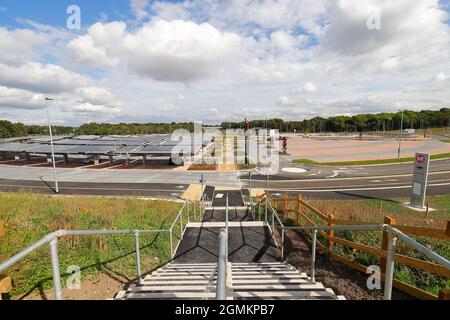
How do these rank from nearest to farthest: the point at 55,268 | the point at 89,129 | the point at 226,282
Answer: the point at 55,268 < the point at 226,282 < the point at 89,129

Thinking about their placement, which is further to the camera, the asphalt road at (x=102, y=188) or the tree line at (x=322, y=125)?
the tree line at (x=322, y=125)

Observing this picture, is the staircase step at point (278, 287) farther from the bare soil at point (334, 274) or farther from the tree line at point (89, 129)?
the tree line at point (89, 129)

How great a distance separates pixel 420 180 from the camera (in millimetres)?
18344

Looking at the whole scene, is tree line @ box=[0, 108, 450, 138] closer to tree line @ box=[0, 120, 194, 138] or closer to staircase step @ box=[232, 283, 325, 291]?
tree line @ box=[0, 120, 194, 138]

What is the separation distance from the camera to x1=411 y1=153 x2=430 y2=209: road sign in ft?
59.3

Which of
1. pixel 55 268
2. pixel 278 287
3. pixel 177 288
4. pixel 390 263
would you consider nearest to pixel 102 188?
pixel 177 288

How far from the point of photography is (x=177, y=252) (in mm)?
8508

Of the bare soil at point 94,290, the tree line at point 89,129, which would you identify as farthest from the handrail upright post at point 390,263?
the tree line at point 89,129

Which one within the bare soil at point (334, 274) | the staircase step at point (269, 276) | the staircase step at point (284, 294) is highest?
the staircase step at point (284, 294)

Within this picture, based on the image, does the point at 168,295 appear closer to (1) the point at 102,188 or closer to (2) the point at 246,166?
(1) the point at 102,188

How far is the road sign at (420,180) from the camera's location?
1806 cm

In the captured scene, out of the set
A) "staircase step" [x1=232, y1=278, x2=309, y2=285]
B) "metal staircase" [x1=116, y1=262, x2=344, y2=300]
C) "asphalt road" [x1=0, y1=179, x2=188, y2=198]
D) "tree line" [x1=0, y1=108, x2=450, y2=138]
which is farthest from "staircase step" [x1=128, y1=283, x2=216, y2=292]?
"tree line" [x1=0, y1=108, x2=450, y2=138]

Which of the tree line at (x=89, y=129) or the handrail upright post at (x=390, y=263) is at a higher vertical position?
the tree line at (x=89, y=129)
